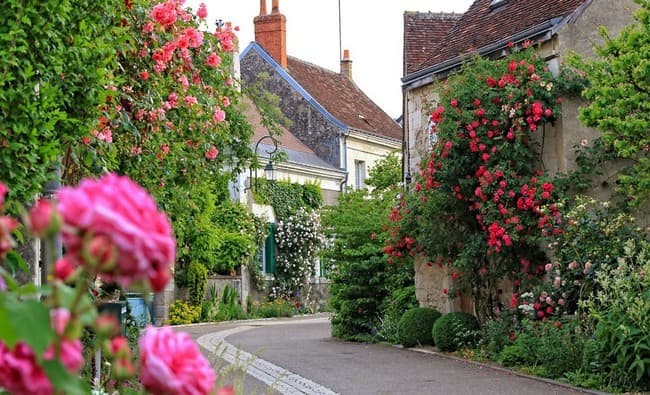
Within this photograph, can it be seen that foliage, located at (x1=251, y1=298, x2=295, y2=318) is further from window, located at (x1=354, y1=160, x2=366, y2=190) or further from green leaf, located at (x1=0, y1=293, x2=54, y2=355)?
green leaf, located at (x1=0, y1=293, x2=54, y2=355)

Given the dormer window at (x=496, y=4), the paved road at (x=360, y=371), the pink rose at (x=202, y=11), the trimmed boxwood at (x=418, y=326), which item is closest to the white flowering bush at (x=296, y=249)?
the paved road at (x=360, y=371)

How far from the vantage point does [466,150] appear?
15609mm

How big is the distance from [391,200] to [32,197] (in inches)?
662

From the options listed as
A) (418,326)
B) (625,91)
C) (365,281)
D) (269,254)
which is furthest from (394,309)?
(269,254)

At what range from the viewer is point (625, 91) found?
41.5 ft

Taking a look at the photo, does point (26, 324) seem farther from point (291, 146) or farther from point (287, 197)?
point (291, 146)

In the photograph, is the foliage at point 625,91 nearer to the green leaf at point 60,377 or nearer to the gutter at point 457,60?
the gutter at point 457,60

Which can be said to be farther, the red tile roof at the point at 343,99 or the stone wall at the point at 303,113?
the red tile roof at the point at 343,99

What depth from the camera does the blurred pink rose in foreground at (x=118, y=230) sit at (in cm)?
107

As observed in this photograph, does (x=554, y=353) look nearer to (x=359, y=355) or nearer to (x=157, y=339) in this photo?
(x=359, y=355)

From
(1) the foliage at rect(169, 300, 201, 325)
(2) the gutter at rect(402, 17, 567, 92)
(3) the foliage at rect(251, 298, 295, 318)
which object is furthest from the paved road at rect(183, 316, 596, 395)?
(3) the foliage at rect(251, 298, 295, 318)

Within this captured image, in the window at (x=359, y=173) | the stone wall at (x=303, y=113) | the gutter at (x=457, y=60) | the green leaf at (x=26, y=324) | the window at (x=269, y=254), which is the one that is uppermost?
the stone wall at (x=303, y=113)

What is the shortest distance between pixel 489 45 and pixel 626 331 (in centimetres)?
748

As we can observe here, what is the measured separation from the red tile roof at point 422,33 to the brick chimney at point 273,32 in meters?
16.0
